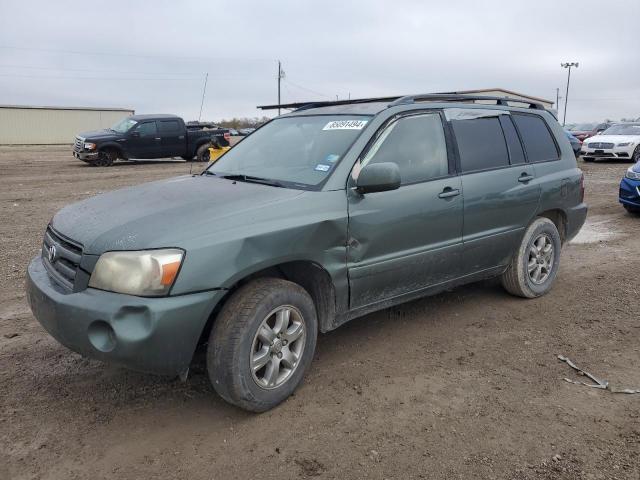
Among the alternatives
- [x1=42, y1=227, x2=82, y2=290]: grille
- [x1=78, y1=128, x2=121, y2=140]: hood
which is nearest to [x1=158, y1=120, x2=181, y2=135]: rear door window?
[x1=78, y1=128, x2=121, y2=140]: hood

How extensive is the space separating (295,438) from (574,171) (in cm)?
392

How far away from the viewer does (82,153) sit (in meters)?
18.7

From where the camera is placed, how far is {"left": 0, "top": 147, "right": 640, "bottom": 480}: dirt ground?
273 cm

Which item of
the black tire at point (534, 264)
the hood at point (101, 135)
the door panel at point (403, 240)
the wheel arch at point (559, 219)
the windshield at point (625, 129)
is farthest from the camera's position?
the windshield at point (625, 129)

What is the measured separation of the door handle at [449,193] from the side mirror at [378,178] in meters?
0.68

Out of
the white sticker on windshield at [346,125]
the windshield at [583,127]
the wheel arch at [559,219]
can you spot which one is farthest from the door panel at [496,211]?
the windshield at [583,127]

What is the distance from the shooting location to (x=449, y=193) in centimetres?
408

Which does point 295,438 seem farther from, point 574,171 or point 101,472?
point 574,171

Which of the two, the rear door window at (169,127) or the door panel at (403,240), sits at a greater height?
the rear door window at (169,127)

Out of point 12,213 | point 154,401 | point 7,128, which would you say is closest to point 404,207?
point 154,401

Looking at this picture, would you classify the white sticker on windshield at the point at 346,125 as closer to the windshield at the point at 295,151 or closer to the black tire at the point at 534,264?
the windshield at the point at 295,151

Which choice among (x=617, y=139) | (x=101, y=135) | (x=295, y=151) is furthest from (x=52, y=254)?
(x=617, y=139)

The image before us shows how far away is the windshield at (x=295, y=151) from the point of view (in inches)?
145

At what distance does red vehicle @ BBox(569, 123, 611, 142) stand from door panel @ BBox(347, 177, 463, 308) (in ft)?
91.0
